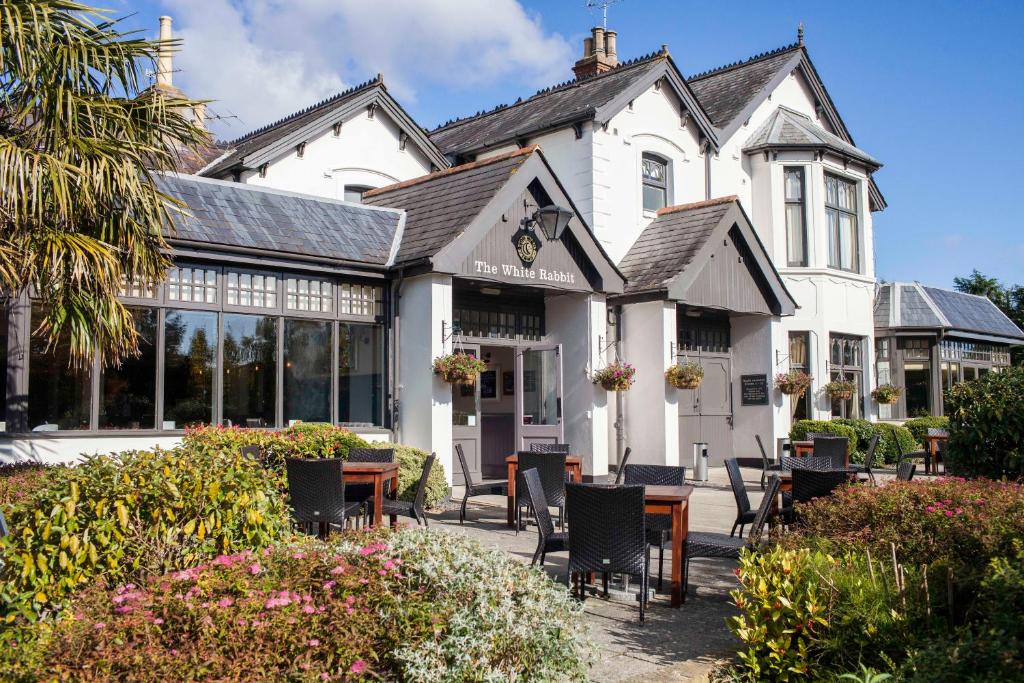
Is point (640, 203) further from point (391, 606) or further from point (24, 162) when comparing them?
point (391, 606)

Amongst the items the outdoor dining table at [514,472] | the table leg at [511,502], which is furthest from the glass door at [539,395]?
the table leg at [511,502]

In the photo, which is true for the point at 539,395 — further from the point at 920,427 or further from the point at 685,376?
the point at 920,427

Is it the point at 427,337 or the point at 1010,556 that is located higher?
the point at 427,337

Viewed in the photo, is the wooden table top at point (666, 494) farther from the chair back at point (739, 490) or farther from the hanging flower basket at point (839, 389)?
the hanging flower basket at point (839, 389)

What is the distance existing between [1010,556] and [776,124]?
1826 centimetres

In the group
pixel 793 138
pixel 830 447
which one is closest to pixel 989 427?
pixel 830 447

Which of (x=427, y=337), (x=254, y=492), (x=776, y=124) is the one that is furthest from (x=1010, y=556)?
(x=776, y=124)

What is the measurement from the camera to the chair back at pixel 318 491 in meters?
8.62

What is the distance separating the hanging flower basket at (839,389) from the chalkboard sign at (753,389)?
2.22 m

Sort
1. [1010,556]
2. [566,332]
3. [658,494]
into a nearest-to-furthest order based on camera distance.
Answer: [1010,556]
[658,494]
[566,332]

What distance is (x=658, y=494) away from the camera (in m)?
7.53

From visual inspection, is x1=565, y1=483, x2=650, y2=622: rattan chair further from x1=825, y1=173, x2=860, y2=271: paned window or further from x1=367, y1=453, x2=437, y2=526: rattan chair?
x1=825, y1=173, x2=860, y2=271: paned window

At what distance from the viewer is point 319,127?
17500 millimetres

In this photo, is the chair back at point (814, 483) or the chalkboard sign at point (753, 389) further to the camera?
the chalkboard sign at point (753, 389)
